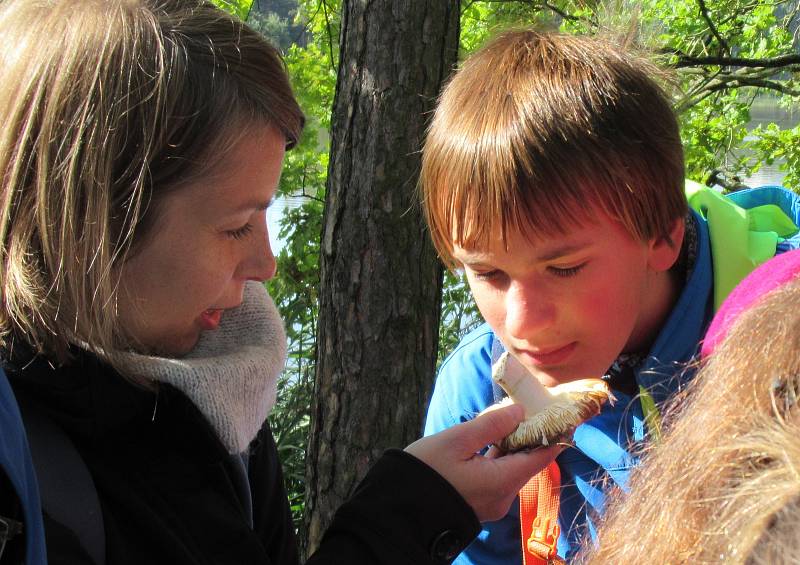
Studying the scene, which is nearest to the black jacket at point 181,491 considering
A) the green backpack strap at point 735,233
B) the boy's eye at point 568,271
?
the boy's eye at point 568,271

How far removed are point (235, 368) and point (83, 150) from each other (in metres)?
0.51

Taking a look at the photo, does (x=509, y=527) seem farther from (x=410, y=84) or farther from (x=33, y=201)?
(x=410, y=84)

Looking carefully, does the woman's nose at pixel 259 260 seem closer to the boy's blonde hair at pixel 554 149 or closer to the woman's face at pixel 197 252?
the woman's face at pixel 197 252

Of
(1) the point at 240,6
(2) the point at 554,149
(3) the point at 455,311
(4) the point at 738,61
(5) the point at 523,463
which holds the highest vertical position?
(1) the point at 240,6

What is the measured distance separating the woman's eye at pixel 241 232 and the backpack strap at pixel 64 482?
1.57 feet

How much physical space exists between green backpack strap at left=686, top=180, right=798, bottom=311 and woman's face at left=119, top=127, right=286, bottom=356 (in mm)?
1039

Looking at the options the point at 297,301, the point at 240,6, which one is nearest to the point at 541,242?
the point at 297,301

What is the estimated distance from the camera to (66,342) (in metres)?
1.51

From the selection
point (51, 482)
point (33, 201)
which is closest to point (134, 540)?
point (51, 482)

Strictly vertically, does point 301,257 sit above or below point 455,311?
above

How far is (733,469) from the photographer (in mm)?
845

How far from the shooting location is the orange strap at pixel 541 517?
6.39 feet

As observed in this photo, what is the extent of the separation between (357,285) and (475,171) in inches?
63.7

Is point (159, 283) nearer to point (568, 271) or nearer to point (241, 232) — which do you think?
point (241, 232)
